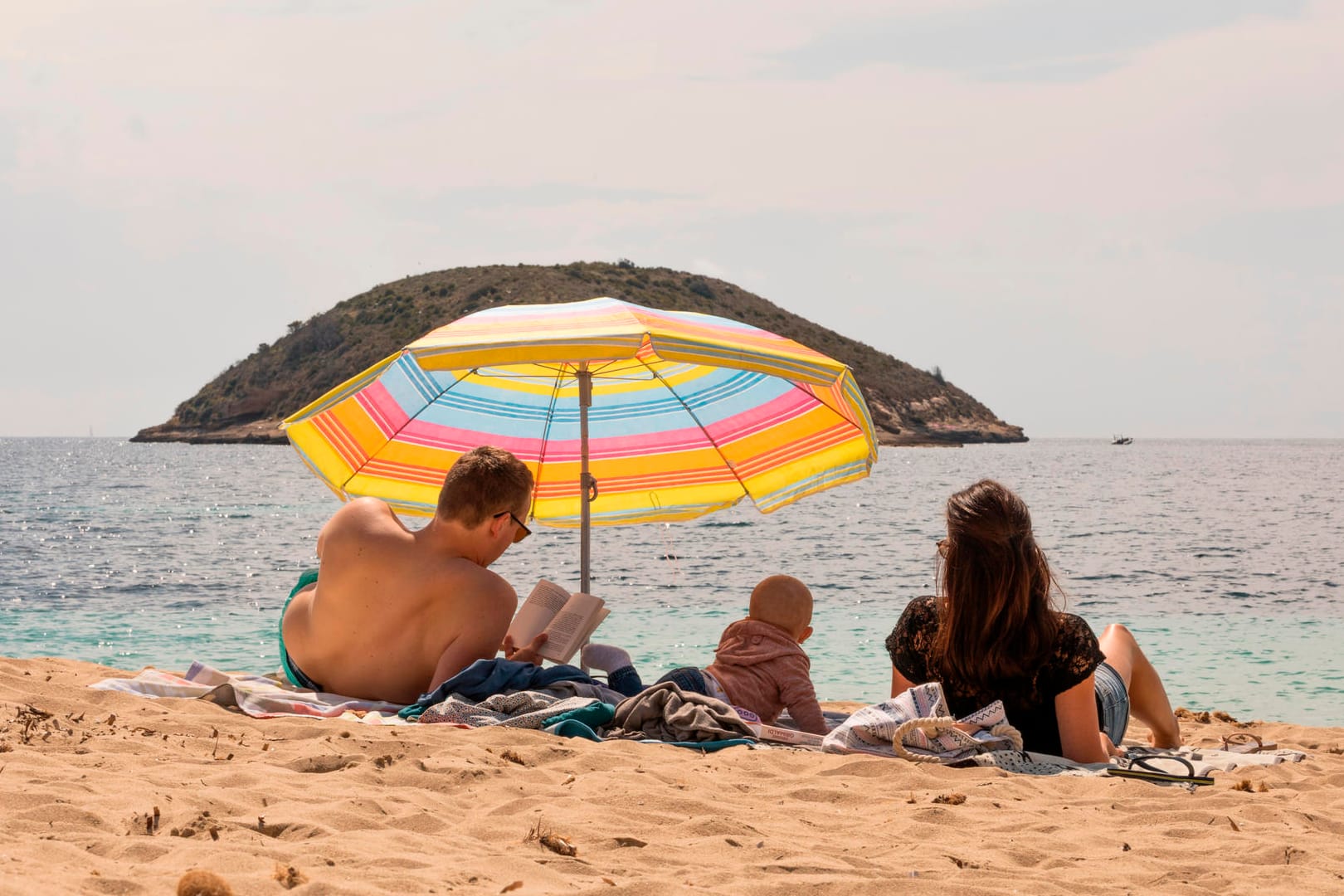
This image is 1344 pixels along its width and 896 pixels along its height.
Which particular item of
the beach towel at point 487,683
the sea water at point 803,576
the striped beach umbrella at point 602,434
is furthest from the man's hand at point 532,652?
the sea water at point 803,576

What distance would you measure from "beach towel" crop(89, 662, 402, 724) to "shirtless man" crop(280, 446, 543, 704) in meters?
0.21

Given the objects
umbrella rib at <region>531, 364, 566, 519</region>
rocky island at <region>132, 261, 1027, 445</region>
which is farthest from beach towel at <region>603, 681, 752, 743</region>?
rocky island at <region>132, 261, 1027, 445</region>

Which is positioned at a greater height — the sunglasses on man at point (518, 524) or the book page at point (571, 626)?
the sunglasses on man at point (518, 524)

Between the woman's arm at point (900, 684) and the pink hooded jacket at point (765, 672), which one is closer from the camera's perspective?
the woman's arm at point (900, 684)

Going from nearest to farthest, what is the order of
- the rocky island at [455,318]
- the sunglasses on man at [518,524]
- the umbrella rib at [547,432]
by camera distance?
the sunglasses on man at [518,524]
the umbrella rib at [547,432]
the rocky island at [455,318]

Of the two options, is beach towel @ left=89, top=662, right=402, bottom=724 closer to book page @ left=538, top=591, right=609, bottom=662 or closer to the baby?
book page @ left=538, top=591, right=609, bottom=662

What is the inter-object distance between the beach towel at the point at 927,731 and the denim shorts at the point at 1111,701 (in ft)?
1.61

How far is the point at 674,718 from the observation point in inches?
170

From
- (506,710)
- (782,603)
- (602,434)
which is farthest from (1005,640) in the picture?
(602,434)

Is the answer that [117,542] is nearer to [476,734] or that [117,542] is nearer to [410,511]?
[410,511]

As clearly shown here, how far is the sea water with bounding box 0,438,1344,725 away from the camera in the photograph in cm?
1055

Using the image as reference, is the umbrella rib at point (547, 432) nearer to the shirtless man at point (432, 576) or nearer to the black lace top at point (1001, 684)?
the shirtless man at point (432, 576)

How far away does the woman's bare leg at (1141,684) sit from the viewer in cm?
452

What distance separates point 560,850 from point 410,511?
3.48 metres
